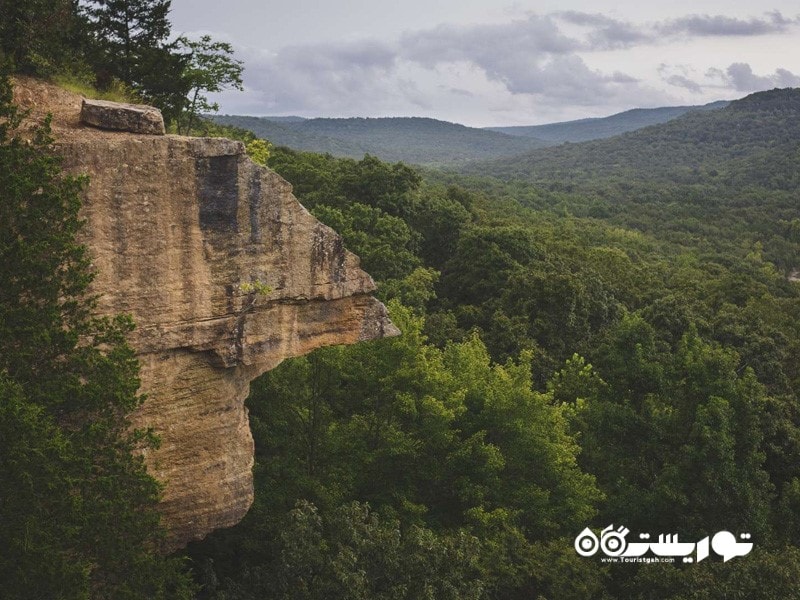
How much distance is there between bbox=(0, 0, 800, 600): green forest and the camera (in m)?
10.6

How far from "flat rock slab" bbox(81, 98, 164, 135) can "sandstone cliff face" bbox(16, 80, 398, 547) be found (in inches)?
8.5

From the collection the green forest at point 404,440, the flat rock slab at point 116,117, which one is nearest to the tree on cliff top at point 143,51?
the green forest at point 404,440

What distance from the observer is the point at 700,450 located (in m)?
19.0

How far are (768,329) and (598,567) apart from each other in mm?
26162

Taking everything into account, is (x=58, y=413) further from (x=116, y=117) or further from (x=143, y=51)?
(x=143, y=51)

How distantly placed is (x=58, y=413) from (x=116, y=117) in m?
4.95

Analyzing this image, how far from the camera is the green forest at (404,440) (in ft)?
34.7

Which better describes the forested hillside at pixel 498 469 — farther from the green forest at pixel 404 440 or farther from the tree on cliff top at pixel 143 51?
the tree on cliff top at pixel 143 51

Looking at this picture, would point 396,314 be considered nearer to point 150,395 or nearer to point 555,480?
point 555,480

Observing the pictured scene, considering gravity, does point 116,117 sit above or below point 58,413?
above

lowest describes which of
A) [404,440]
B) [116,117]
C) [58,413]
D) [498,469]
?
[498,469]

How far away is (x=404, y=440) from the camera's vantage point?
19.9 metres

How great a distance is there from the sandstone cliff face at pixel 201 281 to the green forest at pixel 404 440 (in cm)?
76

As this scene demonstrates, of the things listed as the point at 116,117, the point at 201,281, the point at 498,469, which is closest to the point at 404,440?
the point at 498,469
